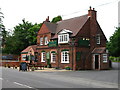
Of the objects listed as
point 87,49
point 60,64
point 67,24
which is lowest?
point 60,64

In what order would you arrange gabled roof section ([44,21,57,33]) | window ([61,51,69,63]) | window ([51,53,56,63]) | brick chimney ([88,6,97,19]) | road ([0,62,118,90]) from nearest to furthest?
road ([0,62,118,90]), window ([61,51,69,63]), brick chimney ([88,6,97,19]), window ([51,53,56,63]), gabled roof section ([44,21,57,33])

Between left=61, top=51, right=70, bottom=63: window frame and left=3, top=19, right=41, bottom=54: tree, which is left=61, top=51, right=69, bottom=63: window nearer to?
left=61, top=51, right=70, bottom=63: window frame

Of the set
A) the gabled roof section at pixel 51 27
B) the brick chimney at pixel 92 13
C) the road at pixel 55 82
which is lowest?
the road at pixel 55 82

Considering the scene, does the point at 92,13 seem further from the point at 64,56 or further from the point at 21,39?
the point at 21,39

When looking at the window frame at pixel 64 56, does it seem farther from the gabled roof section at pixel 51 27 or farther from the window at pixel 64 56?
the gabled roof section at pixel 51 27

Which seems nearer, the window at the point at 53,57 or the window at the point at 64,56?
the window at the point at 64,56

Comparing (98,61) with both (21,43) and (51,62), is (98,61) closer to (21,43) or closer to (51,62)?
(51,62)

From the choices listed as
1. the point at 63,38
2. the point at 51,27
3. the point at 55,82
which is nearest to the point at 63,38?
the point at 63,38

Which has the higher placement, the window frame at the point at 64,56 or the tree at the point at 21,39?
the tree at the point at 21,39

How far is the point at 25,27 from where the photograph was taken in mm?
63438

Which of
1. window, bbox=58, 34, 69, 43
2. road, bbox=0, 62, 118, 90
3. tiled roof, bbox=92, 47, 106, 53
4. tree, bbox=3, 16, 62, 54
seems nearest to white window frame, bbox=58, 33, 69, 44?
window, bbox=58, 34, 69, 43

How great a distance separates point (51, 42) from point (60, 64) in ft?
14.3

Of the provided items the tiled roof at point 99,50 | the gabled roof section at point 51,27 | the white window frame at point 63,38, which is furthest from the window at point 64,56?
the gabled roof section at point 51,27

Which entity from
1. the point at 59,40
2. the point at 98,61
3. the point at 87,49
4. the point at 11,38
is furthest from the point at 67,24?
the point at 11,38
